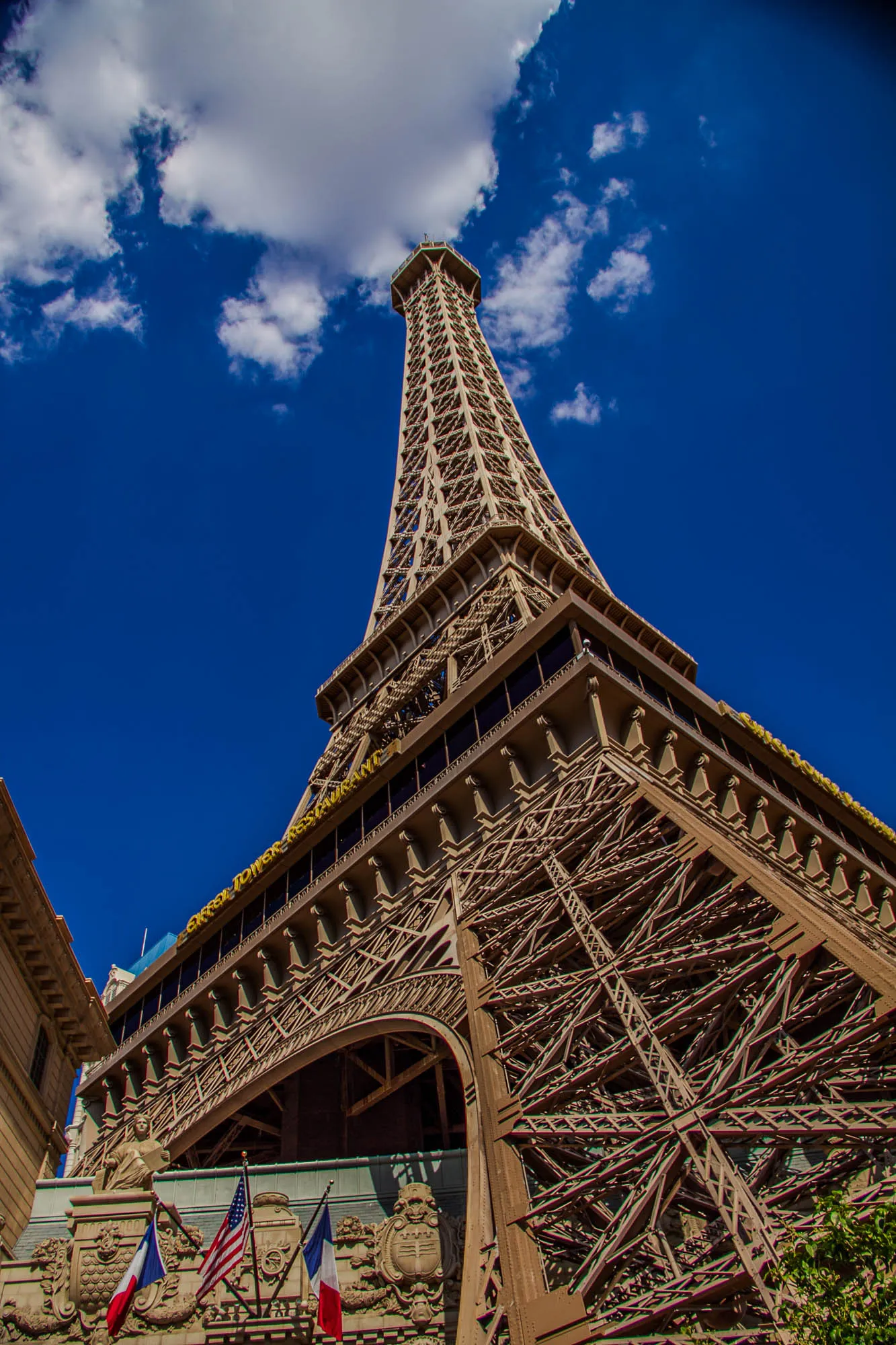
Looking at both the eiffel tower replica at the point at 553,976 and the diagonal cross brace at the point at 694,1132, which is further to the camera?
the eiffel tower replica at the point at 553,976

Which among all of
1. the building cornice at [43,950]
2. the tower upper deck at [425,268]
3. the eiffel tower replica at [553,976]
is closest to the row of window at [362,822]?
the eiffel tower replica at [553,976]

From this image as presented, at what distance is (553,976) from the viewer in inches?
815

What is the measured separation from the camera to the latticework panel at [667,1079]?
13.7 metres

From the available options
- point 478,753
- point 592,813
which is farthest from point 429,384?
point 592,813

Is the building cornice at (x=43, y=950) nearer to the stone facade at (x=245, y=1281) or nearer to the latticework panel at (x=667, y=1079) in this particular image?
the stone facade at (x=245, y=1281)

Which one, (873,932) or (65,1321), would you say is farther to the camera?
(873,932)

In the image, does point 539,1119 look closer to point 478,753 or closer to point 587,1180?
point 587,1180

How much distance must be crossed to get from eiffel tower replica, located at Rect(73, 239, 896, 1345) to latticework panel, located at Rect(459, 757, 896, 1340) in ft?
0.22

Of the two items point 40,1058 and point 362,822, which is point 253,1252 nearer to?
point 40,1058

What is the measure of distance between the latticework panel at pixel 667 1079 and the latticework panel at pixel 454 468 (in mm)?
35516

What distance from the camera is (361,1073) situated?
38469 mm

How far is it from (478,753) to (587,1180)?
16679 millimetres

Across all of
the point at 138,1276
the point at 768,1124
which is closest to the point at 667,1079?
the point at 768,1124

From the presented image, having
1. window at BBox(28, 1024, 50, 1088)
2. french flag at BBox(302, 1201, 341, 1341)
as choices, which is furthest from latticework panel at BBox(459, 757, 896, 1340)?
window at BBox(28, 1024, 50, 1088)
